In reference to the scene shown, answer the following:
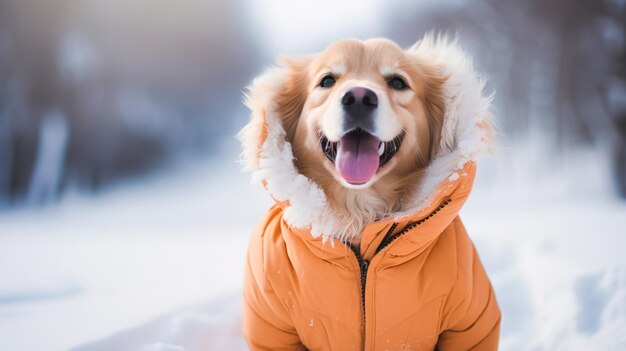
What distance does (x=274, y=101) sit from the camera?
1188mm

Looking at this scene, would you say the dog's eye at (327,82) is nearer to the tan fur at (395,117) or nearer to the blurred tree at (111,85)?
the tan fur at (395,117)

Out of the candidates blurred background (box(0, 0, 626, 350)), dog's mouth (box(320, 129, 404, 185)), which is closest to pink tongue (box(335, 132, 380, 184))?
dog's mouth (box(320, 129, 404, 185))

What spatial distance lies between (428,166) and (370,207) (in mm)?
169

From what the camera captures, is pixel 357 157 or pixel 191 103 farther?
pixel 191 103

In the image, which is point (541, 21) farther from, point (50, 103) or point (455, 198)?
point (50, 103)

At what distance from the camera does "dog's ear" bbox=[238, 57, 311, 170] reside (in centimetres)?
110

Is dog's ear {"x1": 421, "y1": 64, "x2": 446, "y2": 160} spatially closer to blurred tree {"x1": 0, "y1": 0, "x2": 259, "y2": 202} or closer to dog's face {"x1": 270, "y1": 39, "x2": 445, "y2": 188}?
dog's face {"x1": 270, "y1": 39, "x2": 445, "y2": 188}

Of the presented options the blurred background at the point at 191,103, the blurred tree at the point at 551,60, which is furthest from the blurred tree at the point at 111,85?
the blurred tree at the point at 551,60

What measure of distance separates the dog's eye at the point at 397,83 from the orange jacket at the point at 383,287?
0.96 ft

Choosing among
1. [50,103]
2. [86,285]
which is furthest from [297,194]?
[50,103]

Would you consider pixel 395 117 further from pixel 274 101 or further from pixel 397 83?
pixel 274 101

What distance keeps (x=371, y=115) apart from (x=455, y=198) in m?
0.25

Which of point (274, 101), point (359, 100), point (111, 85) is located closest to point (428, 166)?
point (359, 100)

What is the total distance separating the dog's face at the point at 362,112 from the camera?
102 cm
